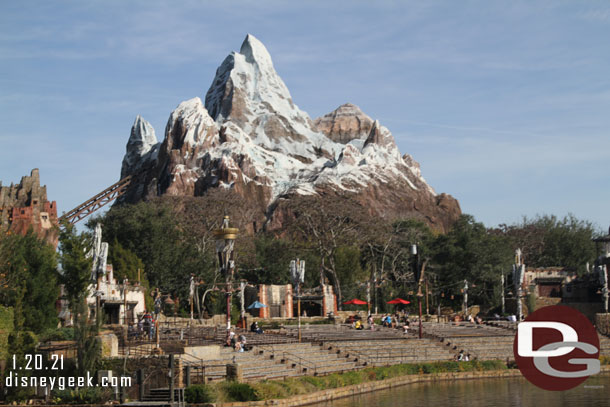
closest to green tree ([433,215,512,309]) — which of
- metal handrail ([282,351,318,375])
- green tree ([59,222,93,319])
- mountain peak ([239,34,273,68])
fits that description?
metal handrail ([282,351,318,375])

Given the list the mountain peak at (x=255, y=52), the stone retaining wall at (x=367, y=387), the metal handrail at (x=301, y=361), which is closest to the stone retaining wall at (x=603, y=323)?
the stone retaining wall at (x=367, y=387)

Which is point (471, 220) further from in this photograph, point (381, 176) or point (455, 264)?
point (381, 176)

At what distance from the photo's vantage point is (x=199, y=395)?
A: 31.2m

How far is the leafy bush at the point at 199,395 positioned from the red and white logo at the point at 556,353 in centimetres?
1944

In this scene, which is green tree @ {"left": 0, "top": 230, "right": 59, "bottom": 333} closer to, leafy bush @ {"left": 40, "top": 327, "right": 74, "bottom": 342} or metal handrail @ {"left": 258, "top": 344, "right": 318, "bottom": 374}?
leafy bush @ {"left": 40, "top": 327, "right": 74, "bottom": 342}

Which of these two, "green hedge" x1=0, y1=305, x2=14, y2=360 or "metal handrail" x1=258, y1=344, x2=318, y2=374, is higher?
"green hedge" x1=0, y1=305, x2=14, y2=360

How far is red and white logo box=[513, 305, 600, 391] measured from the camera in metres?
45.3

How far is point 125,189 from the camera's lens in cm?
14825

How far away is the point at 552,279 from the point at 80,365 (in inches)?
2449

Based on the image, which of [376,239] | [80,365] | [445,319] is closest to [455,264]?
[376,239]

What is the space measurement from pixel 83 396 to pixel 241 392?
250 inches

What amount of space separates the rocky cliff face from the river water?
284 ft

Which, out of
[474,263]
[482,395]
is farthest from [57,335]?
[474,263]

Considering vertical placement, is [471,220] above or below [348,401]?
above
